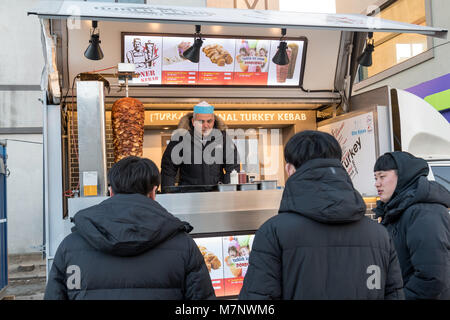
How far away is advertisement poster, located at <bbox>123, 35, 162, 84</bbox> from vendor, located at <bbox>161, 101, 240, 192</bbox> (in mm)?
793

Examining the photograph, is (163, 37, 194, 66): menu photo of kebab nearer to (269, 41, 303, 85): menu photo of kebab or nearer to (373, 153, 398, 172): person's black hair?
(269, 41, 303, 85): menu photo of kebab

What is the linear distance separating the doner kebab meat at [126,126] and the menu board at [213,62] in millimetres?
950

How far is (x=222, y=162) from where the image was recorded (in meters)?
4.76

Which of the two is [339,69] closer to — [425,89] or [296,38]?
[296,38]

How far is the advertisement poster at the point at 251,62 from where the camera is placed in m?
5.09

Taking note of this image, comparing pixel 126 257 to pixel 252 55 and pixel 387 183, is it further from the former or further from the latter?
pixel 252 55

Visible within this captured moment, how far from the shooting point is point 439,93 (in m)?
7.93

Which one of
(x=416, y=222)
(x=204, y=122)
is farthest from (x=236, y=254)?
(x=416, y=222)

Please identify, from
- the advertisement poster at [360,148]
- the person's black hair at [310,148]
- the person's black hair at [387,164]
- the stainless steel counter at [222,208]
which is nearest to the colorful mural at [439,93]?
the advertisement poster at [360,148]

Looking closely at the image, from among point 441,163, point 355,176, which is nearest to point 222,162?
point 355,176

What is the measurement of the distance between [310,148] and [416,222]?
3.05ft

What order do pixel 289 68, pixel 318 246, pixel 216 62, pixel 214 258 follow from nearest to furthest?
pixel 318 246 → pixel 214 258 → pixel 216 62 → pixel 289 68

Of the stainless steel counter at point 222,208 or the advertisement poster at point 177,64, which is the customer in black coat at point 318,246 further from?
the advertisement poster at point 177,64
